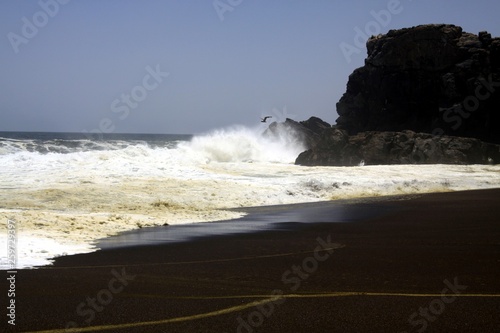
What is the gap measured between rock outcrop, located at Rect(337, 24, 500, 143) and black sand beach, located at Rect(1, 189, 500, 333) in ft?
140

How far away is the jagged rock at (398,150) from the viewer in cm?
3962

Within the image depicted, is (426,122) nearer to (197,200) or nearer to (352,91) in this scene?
(352,91)

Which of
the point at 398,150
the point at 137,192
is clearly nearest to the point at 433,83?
the point at 398,150

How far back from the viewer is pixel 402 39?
53.3m

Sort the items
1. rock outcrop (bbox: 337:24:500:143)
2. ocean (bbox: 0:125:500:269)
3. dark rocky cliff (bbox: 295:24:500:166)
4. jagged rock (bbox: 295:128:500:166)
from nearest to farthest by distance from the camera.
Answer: ocean (bbox: 0:125:500:269) < jagged rock (bbox: 295:128:500:166) < dark rocky cliff (bbox: 295:24:500:166) < rock outcrop (bbox: 337:24:500:143)

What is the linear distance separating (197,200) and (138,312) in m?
12.4

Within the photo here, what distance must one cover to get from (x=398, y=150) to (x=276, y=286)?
118ft

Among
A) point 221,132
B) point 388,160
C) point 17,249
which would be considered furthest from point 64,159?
point 221,132

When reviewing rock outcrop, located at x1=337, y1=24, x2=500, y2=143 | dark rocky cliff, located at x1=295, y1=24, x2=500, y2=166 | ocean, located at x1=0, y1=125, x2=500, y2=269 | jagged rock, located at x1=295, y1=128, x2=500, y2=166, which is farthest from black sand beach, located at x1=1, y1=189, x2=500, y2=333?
rock outcrop, located at x1=337, y1=24, x2=500, y2=143

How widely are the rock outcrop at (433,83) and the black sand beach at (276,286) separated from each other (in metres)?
42.7

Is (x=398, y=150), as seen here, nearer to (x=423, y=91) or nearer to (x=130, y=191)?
(x=423, y=91)

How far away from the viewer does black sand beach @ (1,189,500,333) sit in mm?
5184

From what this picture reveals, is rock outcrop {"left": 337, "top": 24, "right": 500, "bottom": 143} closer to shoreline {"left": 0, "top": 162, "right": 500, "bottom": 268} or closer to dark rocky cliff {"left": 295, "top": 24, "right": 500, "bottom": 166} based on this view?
dark rocky cliff {"left": 295, "top": 24, "right": 500, "bottom": 166}

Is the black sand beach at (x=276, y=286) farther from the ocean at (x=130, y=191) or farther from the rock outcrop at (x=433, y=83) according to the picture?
the rock outcrop at (x=433, y=83)
